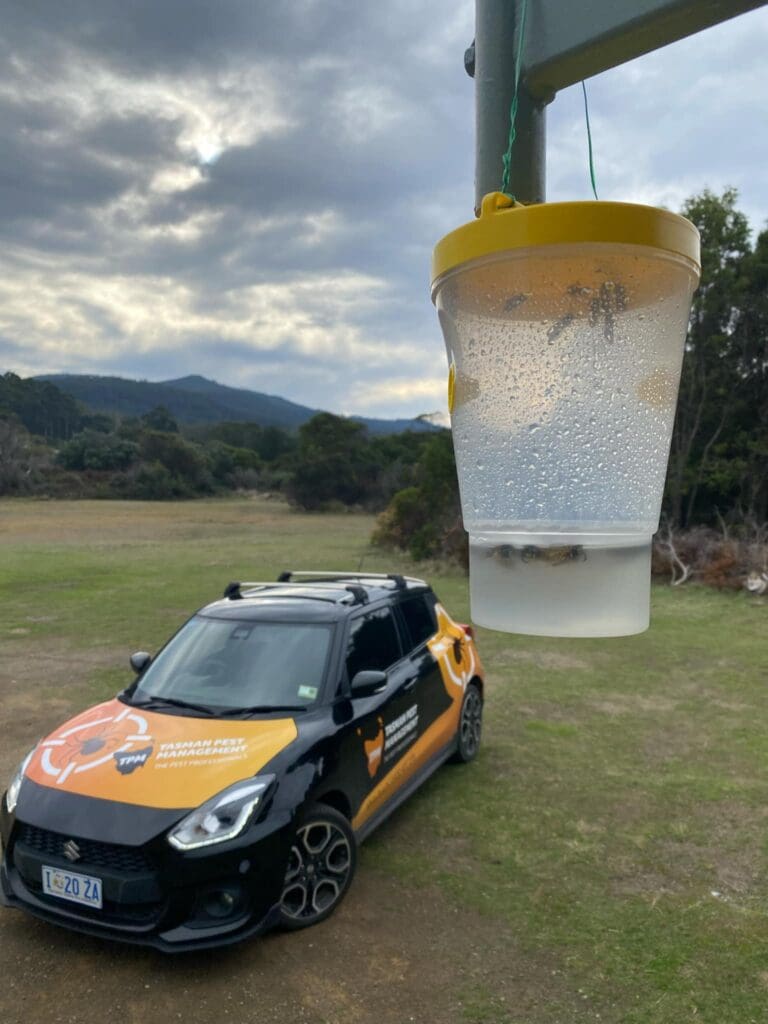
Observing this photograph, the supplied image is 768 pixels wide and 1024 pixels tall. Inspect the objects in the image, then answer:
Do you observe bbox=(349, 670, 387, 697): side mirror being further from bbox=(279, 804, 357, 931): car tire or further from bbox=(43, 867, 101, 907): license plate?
bbox=(43, 867, 101, 907): license plate

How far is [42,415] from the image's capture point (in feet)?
274

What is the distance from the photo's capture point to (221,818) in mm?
3518

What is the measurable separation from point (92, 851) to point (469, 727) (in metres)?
3.17

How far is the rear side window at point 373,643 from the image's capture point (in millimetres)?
4723

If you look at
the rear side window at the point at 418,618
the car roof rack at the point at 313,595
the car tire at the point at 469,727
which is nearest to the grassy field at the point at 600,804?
the car tire at the point at 469,727

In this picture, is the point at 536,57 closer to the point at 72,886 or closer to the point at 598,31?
the point at 598,31

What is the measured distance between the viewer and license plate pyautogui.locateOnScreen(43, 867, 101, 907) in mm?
3456

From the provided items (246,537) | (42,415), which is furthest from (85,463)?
(42,415)

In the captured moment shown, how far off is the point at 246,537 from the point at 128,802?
2319cm

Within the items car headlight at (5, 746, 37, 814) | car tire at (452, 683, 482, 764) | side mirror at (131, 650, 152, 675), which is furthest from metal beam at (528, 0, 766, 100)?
car tire at (452, 683, 482, 764)

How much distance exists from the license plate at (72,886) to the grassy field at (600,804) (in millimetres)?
1648

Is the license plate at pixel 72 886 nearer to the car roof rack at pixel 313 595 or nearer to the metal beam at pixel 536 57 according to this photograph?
the car roof rack at pixel 313 595

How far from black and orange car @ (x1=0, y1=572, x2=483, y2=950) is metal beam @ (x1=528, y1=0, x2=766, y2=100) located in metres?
3.24

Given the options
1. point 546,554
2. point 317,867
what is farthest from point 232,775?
point 546,554
